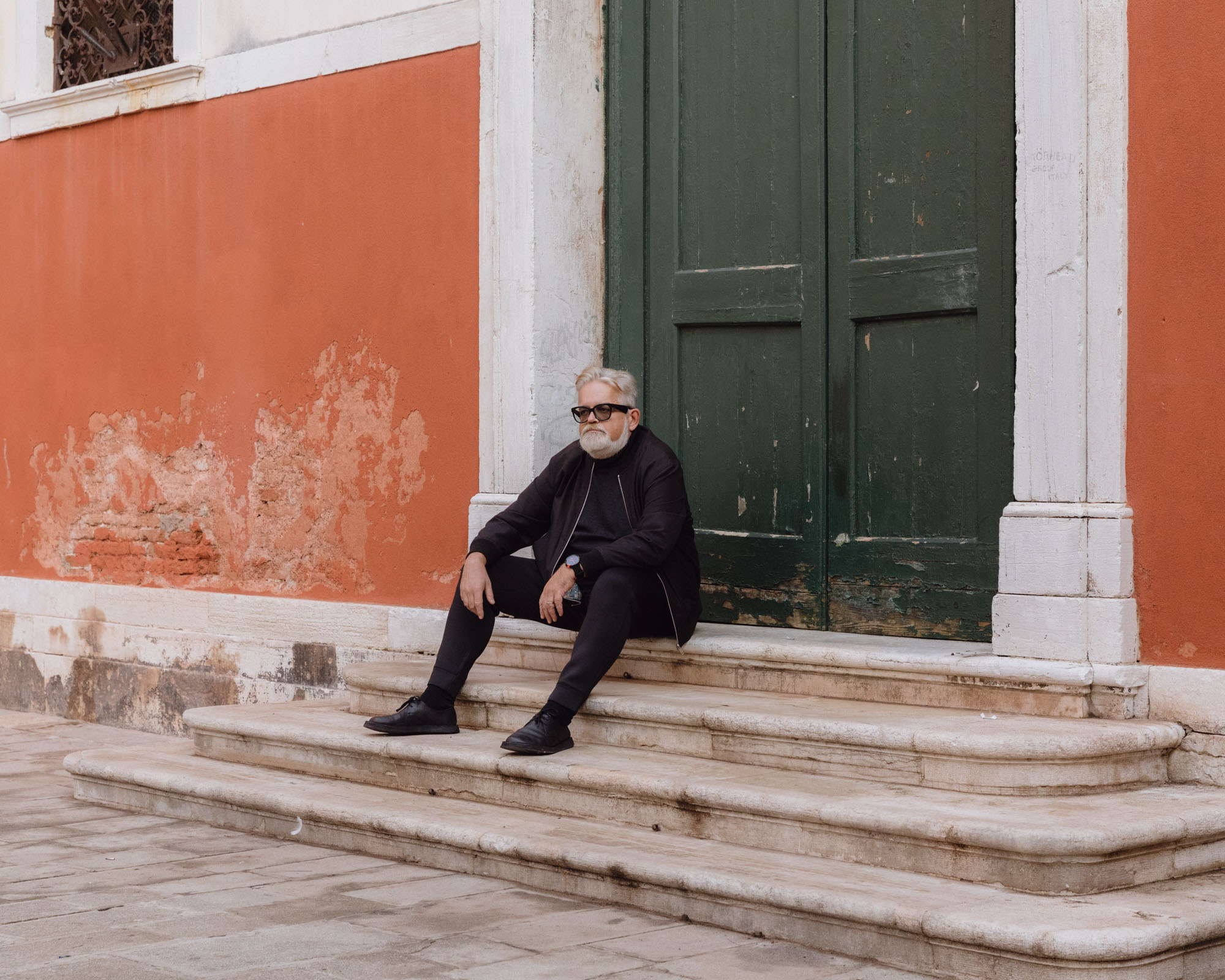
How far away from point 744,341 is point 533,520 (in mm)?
1051

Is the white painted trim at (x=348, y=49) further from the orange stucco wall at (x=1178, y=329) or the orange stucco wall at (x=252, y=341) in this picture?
the orange stucco wall at (x=1178, y=329)

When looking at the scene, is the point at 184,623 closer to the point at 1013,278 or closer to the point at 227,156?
the point at 227,156

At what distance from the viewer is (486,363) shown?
6215 millimetres

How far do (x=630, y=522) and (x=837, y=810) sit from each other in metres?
1.58

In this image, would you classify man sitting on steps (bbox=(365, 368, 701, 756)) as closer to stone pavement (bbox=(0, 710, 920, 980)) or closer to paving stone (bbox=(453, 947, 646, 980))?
stone pavement (bbox=(0, 710, 920, 980))

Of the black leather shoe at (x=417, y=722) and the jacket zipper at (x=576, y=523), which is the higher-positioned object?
the jacket zipper at (x=576, y=523)

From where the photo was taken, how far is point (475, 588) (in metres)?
5.26

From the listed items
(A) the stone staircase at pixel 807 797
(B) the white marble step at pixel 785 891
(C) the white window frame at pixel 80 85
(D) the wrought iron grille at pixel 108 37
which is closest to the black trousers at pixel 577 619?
(A) the stone staircase at pixel 807 797

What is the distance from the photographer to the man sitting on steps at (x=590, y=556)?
16.4 feet

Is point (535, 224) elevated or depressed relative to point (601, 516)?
elevated

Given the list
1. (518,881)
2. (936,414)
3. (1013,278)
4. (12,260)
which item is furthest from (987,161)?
(12,260)

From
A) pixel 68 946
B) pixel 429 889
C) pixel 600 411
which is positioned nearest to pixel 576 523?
pixel 600 411

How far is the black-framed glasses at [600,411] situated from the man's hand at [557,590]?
537 mm

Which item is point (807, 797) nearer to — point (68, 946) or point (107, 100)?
point (68, 946)
